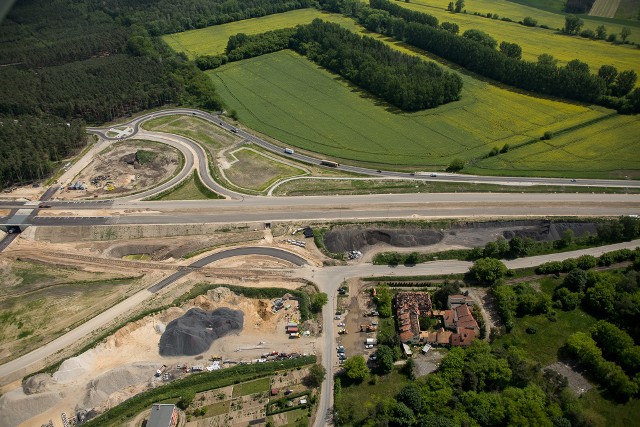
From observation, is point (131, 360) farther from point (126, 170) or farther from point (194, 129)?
point (194, 129)

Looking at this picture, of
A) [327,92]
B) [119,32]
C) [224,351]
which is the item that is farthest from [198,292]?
[119,32]

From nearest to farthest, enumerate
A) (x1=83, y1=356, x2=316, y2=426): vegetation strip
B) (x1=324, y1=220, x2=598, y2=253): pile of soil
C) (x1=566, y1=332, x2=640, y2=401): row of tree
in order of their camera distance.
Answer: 1. (x1=83, y1=356, x2=316, y2=426): vegetation strip
2. (x1=566, y1=332, x2=640, y2=401): row of tree
3. (x1=324, y1=220, x2=598, y2=253): pile of soil

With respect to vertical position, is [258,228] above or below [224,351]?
above

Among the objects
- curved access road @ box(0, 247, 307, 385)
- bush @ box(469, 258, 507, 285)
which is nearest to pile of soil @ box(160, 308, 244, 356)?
curved access road @ box(0, 247, 307, 385)

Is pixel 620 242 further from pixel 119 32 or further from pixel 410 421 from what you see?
pixel 119 32

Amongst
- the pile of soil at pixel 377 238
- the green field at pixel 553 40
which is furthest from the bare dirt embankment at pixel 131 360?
the green field at pixel 553 40

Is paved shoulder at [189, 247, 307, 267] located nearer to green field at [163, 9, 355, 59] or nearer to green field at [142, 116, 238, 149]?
green field at [142, 116, 238, 149]

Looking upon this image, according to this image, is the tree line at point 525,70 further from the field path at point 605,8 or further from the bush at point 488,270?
the bush at point 488,270
